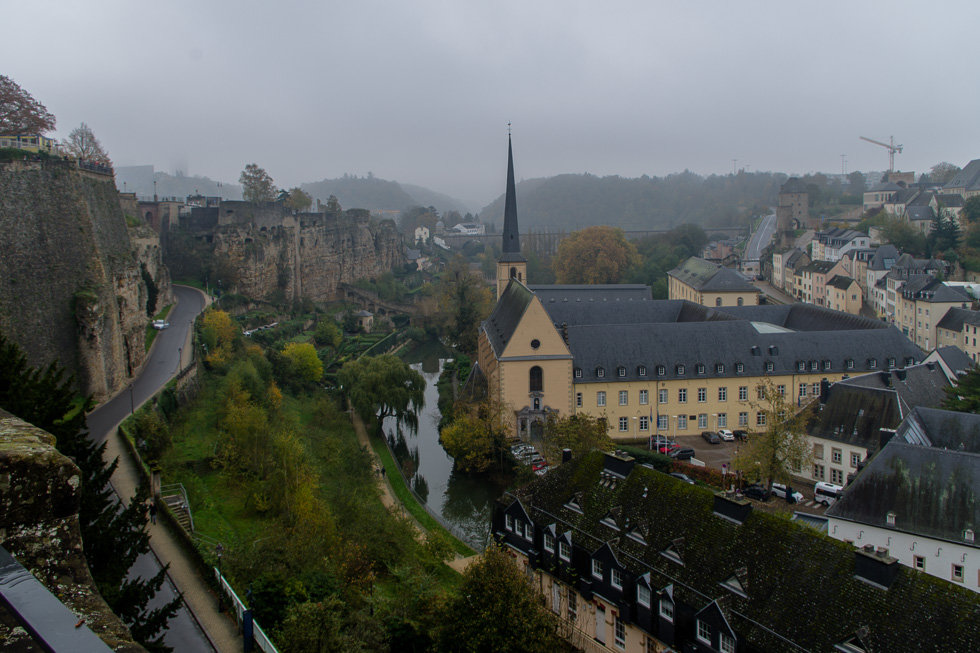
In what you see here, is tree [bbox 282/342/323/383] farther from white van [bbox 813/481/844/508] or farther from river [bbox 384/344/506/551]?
white van [bbox 813/481/844/508]

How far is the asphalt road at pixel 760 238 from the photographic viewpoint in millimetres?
96244

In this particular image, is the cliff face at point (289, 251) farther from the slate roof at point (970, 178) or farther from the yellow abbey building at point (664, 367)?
the slate roof at point (970, 178)

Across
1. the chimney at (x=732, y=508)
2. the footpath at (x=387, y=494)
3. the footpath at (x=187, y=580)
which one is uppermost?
the chimney at (x=732, y=508)

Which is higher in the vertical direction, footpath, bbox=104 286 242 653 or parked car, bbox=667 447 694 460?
footpath, bbox=104 286 242 653

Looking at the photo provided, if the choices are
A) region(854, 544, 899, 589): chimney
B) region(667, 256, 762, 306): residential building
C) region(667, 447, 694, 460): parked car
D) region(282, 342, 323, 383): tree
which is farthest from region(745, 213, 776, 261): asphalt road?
region(854, 544, 899, 589): chimney

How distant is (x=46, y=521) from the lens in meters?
4.37

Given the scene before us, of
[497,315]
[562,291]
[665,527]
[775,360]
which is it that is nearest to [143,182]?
[562,291]

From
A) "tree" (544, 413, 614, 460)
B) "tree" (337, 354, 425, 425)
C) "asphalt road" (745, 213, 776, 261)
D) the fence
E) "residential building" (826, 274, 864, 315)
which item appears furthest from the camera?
"asphalt road" (745, 213, 776, 261)

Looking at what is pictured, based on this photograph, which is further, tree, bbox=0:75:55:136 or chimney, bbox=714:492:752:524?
tree, bbox=0:75:55:136

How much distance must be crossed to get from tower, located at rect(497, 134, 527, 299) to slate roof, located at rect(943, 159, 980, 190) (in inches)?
1992

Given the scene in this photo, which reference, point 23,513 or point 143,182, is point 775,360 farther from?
point 143,182

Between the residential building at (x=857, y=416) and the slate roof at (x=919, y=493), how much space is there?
5.31 m

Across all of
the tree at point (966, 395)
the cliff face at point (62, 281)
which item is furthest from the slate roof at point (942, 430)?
the cliff face at point (62, 281)

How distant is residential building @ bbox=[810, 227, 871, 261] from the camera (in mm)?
62312
